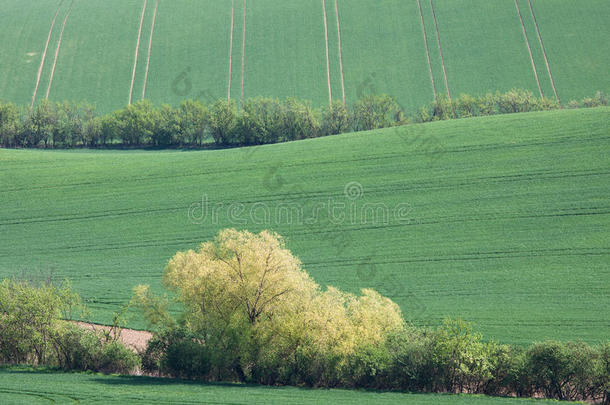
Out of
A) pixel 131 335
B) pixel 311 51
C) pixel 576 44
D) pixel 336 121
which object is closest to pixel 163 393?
pixel 131 335

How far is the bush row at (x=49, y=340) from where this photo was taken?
125ft

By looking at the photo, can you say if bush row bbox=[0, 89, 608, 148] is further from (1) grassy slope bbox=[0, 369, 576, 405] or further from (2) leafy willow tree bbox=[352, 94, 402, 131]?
(1) grassy slope bbox=[0, 369, 576, 405]

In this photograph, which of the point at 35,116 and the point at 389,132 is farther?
the point at 35,116

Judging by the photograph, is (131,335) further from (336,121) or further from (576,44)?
(576,44)

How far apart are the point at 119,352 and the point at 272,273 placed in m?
9.91

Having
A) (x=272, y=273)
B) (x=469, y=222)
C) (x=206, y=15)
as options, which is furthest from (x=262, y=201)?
(x=206, y=15)

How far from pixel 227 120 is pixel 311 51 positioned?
27556mm

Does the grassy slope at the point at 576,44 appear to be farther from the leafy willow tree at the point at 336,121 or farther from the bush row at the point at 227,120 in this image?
the leafy willow tree at the point at 336,121

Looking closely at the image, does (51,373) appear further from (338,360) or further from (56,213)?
(56,213)

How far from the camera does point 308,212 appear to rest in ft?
197

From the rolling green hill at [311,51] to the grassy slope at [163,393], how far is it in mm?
69375

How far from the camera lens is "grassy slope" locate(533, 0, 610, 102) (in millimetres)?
99562

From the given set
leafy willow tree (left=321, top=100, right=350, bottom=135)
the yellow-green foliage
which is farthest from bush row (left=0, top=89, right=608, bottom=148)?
the yellow-green foliage

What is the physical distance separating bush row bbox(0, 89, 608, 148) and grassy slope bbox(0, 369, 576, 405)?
55680 mm
